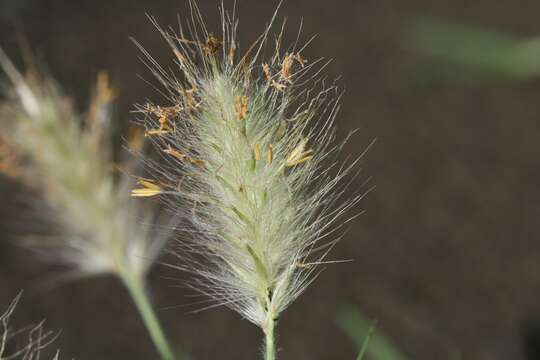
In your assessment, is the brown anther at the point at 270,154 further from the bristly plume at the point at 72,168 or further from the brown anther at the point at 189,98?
the bristly plume at the point at 72,168

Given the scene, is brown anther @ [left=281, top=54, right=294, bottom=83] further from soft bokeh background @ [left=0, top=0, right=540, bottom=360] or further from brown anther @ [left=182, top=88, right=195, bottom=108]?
soft bokeh background @ [left=0, top=0, right=540, bottom=360]

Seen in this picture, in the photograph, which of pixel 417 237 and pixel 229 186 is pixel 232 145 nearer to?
pixel 229 186

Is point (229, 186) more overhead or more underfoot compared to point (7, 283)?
more overhead

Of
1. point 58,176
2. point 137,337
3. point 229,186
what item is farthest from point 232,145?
point 137,337

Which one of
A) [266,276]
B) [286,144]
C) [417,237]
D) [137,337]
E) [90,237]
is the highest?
[286,144]

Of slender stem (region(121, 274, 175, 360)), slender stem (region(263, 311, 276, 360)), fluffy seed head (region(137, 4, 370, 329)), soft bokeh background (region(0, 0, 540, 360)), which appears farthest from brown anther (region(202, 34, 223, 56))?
soft bokeh background (region(0, 0, 540, 360))

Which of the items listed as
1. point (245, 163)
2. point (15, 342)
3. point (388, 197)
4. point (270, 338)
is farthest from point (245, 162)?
point (388, 197)

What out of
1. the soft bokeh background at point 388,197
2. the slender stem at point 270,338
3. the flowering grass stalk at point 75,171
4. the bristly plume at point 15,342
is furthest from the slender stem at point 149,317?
the soft bokeh background at point 388,197
